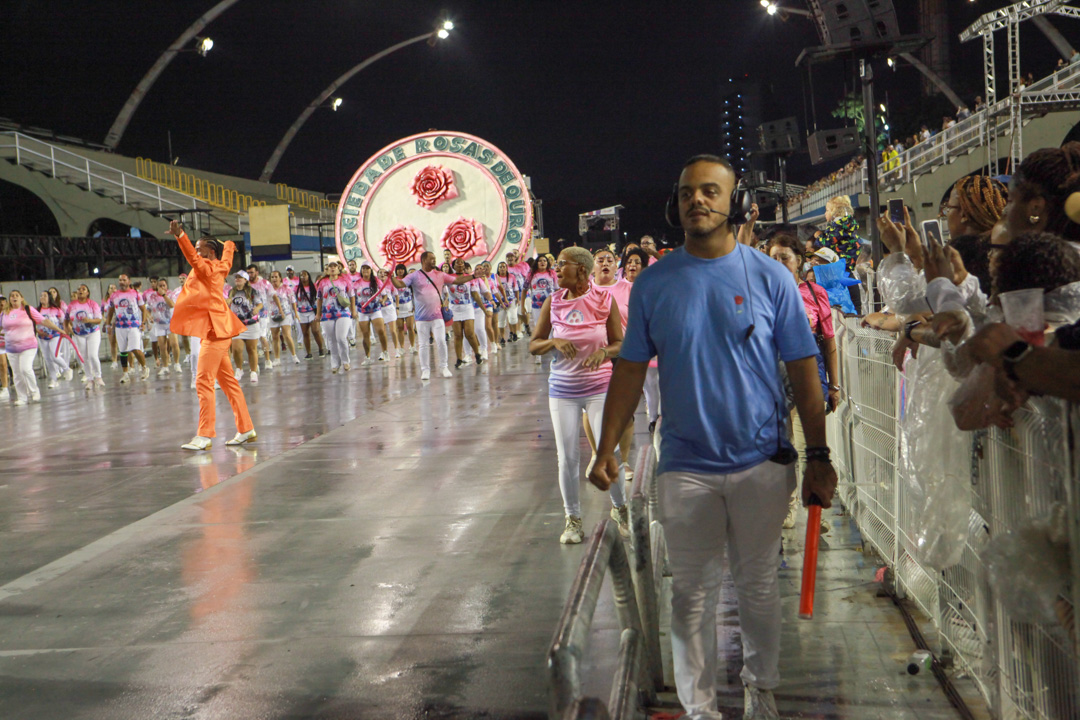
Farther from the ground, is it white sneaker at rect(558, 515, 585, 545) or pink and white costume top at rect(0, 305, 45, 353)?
pink and white costume top at rect(0, 305, 45, 353)

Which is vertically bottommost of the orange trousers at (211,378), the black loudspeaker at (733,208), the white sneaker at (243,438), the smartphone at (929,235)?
the white sneaker at (243,438)

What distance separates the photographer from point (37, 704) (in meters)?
3.88

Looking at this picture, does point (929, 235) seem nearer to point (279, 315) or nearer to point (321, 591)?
point (321, 591)

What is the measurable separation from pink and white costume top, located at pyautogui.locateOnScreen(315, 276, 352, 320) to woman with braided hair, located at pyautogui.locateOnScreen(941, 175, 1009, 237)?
14.7m

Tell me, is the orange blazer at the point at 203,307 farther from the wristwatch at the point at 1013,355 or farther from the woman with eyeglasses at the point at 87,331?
the wristwatch at the point at 1013,355

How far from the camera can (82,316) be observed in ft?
61.8

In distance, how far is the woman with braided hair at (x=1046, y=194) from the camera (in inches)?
133

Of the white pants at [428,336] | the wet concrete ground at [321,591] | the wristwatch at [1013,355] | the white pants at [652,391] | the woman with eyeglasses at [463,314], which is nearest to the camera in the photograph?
the wristwatch at [1013,355]

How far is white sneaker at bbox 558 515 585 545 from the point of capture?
589 cm

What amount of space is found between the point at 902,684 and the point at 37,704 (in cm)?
323

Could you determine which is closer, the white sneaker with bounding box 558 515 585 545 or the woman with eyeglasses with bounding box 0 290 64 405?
the white sneaker with bounding box 558 515 585 545

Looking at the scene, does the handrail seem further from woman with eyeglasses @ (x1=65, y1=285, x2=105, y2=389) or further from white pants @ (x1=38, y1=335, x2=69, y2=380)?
white pants @ (x1=38, y1=335, x2=69, y2=380)

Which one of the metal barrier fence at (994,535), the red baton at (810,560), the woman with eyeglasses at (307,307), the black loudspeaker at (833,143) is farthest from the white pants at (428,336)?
the red baton at (810,560)

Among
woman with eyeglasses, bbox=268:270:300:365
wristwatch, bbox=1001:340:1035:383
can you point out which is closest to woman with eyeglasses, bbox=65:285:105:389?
woman with eyeglasses, bbox=268:270:300:365
